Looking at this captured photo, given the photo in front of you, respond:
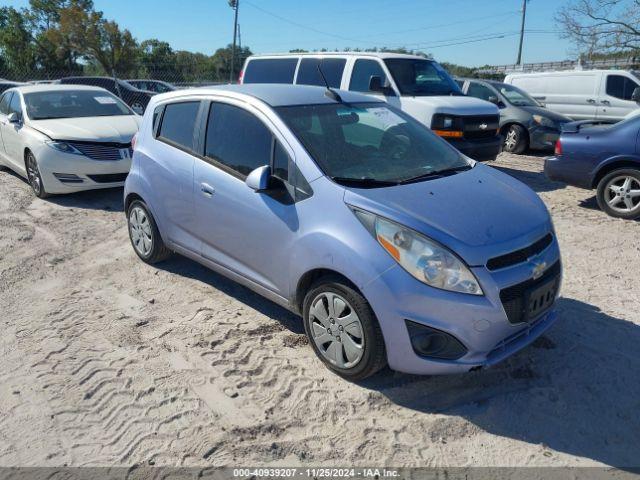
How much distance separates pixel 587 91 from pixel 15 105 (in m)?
12.6

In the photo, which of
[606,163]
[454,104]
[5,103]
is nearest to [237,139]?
[606,163]

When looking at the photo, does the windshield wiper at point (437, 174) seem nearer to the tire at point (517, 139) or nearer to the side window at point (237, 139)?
the side window at point (237, 139)

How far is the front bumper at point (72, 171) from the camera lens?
734cm

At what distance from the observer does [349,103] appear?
420 cm

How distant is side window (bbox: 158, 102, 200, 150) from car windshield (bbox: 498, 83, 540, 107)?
893 cm

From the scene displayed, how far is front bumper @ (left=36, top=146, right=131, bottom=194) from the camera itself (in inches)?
289

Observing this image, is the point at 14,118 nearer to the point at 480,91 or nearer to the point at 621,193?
the point at 621,193

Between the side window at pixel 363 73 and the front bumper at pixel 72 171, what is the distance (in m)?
4.05

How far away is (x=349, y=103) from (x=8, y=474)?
3311 millimetres

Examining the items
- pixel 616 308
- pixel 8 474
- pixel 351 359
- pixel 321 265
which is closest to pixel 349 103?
pixel 321 265

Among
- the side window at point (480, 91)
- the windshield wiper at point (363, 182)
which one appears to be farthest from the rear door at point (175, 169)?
the side window at point (480, 91)

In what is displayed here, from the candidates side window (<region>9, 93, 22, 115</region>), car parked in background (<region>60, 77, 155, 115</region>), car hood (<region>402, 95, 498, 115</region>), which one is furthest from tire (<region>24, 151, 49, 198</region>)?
car parked in background (<region>60, 77, 155, 115</region>)

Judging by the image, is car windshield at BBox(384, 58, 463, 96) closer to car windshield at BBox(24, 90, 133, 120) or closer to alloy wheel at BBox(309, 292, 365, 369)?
car windshield at BBox(24, 90, 133, 120)

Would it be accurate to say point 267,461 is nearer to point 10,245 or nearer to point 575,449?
point 575,449
